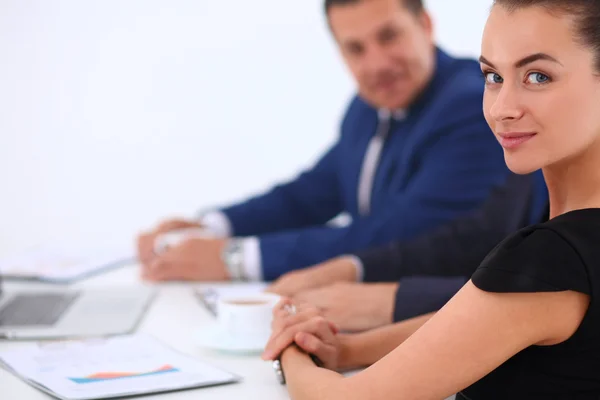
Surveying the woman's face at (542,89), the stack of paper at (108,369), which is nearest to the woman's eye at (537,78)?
the woman's face at (542,89)

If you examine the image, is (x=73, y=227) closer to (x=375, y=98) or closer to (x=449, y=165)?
(x=375, y=98)

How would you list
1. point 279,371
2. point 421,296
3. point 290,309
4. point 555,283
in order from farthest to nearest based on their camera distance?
point 421,296
point 290,309
point 279,371
point 555,283

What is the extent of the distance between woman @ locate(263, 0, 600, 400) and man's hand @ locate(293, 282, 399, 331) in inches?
17.0

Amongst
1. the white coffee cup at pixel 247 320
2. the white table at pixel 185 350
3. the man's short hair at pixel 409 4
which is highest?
the man's short hair at pixel 409 4

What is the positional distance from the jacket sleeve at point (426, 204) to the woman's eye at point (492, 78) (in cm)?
93

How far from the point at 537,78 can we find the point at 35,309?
104 cm

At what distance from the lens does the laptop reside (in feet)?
4.34

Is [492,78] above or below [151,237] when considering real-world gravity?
above

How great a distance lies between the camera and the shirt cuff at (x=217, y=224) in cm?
238

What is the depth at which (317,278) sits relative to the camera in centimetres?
159

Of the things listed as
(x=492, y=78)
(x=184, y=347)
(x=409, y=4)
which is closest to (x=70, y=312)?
(x=184, y=347)

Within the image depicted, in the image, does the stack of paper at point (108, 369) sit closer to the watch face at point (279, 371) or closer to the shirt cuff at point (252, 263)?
the watch face at point (279, 371)

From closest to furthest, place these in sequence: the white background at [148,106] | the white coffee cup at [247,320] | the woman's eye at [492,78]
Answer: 1. the woman's eye at [492,78]
2. the white coffee cup at [247,320]
3. the white background at [148,106]

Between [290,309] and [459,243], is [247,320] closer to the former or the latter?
[290,309]
